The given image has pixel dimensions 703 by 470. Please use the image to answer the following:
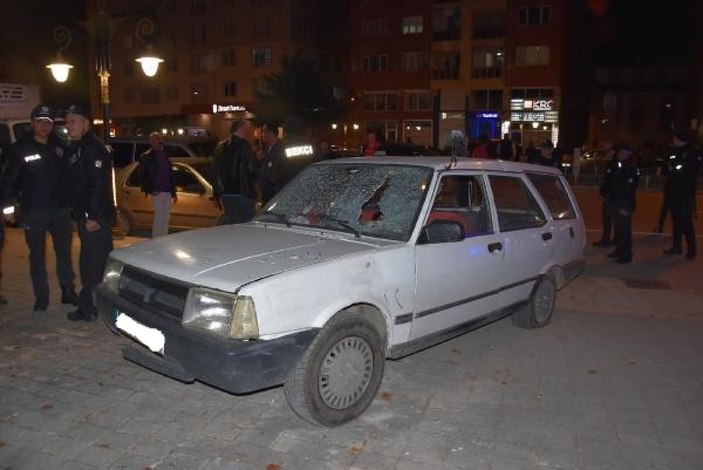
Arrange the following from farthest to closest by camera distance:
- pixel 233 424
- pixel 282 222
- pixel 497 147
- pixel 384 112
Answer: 1. pixel 384 112
2. pixel 497 147
3. pixel 282 222
4. pixel 233 424

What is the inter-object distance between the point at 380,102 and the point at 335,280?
5077 centimetres

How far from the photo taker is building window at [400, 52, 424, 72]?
51463mm

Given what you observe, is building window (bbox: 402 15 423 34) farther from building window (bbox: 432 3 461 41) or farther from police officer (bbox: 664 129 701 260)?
police officer (bbox: 664 129 701 260)

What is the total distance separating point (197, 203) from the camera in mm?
10844

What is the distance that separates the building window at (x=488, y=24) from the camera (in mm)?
48344

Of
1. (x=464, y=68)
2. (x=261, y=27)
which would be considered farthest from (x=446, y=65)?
(x=261, y=27)

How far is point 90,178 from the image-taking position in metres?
5.98

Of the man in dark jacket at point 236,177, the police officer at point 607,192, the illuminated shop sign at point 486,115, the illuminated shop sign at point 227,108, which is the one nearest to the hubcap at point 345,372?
the man in dark jacket at point 236,177

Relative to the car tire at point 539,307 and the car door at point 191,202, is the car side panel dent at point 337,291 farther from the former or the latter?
the car door at point 191,202

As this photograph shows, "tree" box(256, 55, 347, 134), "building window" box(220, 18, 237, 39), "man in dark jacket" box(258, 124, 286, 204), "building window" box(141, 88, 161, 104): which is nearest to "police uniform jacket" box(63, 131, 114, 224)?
"man in dark jacket" box(258, 124, 286, 204)

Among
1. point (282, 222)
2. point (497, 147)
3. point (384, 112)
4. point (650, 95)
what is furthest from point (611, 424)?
→ point (650, 95)

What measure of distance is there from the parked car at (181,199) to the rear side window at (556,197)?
18.8 ft

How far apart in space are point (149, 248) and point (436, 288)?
6.89ft

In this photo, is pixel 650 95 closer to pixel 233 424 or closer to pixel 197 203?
pixel 197 203
